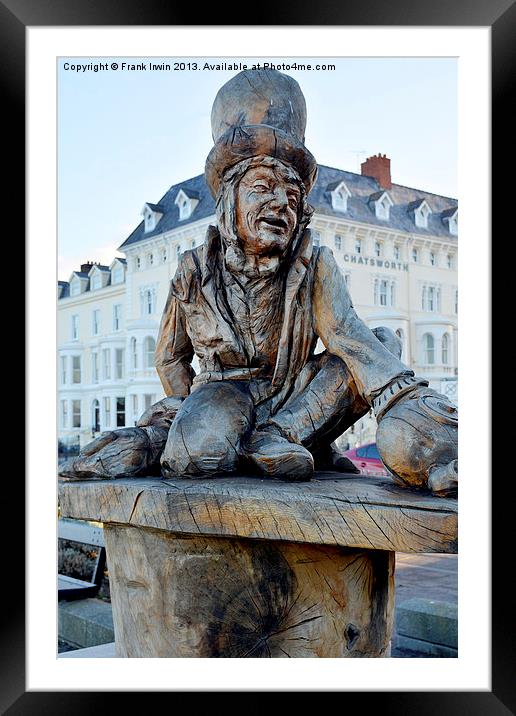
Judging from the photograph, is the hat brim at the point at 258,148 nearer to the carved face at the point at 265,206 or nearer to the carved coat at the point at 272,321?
the carved face at the point at 265,206

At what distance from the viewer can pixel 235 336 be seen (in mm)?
2920

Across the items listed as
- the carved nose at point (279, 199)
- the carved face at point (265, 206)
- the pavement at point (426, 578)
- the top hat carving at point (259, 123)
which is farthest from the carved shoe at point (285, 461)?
the pavement at point (426, 578)

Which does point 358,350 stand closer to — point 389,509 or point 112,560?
point 389,509

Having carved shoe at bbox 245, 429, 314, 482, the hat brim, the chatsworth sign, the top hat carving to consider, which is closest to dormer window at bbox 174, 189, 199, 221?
the chatsworth sign

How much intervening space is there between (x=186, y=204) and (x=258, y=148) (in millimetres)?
8384

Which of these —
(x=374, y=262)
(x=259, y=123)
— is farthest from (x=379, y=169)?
(x=259, y=123)

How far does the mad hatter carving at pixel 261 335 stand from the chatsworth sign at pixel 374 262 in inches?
401

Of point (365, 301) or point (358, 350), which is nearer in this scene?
point (358, 350)

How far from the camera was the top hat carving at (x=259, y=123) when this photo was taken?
2.77m

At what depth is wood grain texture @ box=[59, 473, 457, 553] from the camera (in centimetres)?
220

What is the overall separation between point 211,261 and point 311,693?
1.56 m

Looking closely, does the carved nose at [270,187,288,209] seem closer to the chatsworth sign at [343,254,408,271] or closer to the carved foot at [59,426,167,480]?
the carved foot at [59,426,167,480]

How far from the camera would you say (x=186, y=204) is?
1097 centimetres
